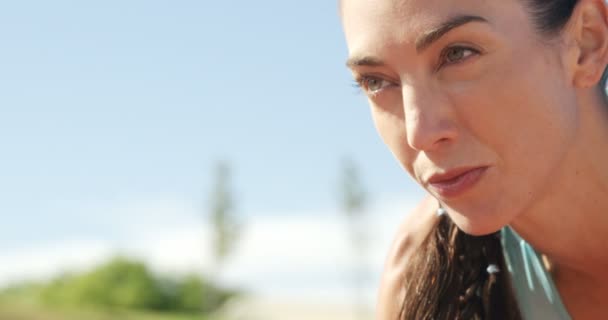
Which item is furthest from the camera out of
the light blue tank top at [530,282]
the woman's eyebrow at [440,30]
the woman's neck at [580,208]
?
the light blue tank top at [530,282]

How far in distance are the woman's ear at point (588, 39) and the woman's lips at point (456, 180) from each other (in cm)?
49

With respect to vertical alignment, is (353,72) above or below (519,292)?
above

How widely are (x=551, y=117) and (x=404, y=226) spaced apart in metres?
1.08

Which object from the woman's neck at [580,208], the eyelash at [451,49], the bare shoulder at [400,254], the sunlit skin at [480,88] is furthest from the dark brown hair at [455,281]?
the eyelash at [451,49]

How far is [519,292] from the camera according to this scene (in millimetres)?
3629

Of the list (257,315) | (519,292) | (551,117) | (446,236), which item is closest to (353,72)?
(551,117)

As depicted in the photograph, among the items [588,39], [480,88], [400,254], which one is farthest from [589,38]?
[400,254]

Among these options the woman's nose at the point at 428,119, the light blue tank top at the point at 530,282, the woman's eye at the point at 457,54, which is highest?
the woman's eye at the point at 457,54

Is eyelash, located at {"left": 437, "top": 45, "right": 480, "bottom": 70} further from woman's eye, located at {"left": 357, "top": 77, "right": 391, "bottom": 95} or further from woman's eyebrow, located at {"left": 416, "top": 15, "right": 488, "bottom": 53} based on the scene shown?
woman's eye, located at {"left": 357, "top": 77, "right": 391, "bottom": 95}

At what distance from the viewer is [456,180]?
290cm

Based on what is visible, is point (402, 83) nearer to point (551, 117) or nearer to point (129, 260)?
point (551, 117)

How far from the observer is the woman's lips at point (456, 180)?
287cm

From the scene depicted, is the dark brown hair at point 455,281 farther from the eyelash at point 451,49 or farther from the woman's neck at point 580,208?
the eyelash at point 451,49

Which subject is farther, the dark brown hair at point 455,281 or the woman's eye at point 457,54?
the dark brown hair at point 455,281
